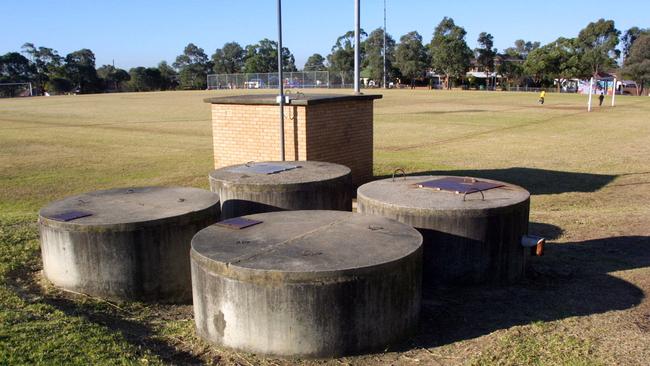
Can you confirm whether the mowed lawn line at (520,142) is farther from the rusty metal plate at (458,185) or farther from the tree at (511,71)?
the tree at (511,71)

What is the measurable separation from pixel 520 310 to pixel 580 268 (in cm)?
196

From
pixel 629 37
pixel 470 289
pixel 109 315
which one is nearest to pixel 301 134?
pixel 470 289

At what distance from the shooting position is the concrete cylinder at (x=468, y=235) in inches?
265

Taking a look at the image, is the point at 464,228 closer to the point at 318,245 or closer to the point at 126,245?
the point at 318,245

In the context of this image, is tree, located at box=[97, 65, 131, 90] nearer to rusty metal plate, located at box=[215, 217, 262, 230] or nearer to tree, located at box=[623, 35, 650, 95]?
tree, located at box=[623, 35, 650, 95]

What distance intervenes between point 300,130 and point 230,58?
113804 mm

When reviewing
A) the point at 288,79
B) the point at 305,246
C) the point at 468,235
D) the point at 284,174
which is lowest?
the point at 468,235

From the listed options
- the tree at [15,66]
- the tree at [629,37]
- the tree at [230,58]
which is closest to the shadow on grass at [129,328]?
the tree at [15,66]

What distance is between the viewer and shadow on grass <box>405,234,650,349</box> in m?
5.80

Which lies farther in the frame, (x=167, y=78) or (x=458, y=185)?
(x=167, y=78)

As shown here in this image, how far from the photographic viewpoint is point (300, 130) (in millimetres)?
12016

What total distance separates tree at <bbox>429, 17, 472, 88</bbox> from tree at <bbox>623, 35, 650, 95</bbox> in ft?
73.1

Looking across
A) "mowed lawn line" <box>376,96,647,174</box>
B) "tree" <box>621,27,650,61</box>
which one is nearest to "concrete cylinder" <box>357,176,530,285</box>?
"mowed lawn line" <box>376,96,647,174</box>

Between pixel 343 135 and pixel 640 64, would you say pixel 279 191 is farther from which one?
pixel 640 64
